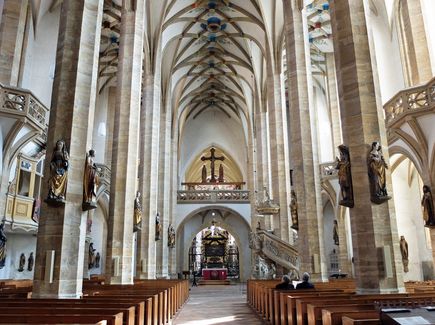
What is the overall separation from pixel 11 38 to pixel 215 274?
66.5ft

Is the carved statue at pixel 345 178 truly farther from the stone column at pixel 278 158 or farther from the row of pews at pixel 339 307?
the stone column at pixel 278 158

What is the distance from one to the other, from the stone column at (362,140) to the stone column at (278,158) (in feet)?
28.6

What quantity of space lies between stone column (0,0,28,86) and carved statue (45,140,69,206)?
633 centimetres

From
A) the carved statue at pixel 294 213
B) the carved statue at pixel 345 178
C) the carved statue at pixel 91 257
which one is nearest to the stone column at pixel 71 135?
the carved statue at pixel 345 178

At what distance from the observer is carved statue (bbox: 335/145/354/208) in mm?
7098

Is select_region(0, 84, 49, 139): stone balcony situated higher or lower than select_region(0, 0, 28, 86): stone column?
lower

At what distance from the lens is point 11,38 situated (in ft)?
39.0

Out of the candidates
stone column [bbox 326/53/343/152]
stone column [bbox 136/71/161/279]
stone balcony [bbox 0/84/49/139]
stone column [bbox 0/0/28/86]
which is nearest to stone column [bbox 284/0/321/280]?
stone column [bbox 136/71/161/279]

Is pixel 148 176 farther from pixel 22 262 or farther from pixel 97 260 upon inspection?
pixel 97 260

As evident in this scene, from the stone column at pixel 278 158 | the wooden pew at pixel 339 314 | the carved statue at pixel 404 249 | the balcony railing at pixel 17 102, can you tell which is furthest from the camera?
the stone column at pixel 278 158

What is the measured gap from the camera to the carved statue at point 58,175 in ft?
21.8

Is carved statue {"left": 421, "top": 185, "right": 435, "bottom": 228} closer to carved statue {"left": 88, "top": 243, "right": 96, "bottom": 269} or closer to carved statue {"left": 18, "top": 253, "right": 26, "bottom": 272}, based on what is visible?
carved statue {"left": 18, "top": 253, "right": 26, "bottom": 272}

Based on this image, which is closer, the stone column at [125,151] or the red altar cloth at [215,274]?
the stone column at [125,151]

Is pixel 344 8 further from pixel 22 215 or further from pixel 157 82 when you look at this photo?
pixel 22 215
